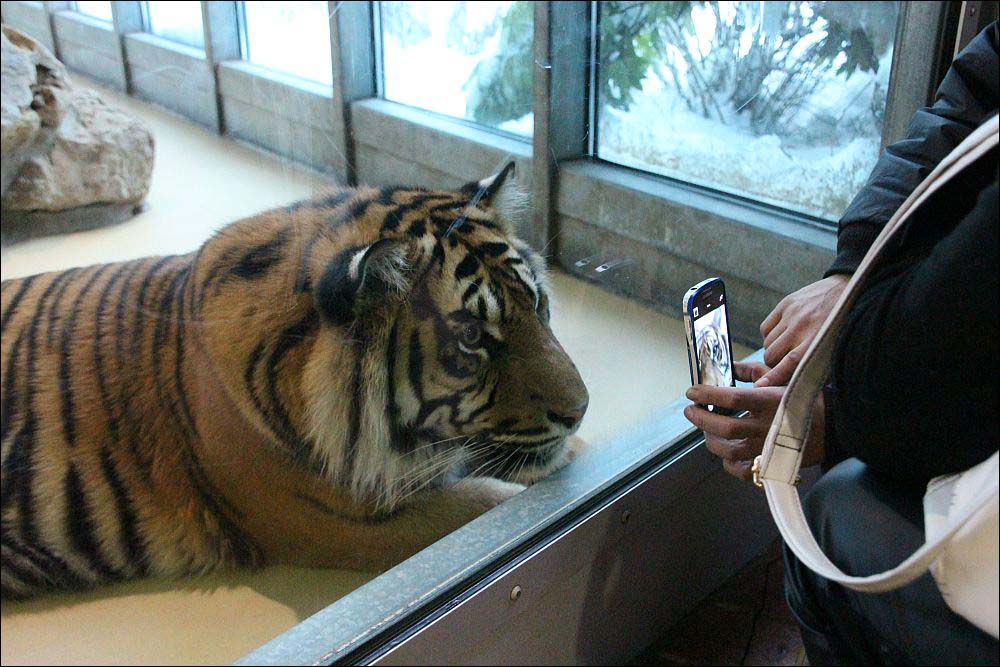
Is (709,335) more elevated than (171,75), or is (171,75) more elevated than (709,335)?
(171,75)

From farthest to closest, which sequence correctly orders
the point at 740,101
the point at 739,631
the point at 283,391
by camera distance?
the point at 739,631 → the point at 740,101 → the point at 283,391

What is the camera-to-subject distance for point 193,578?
107 centimetres

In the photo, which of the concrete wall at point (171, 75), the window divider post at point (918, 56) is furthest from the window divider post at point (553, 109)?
the window divider post at point (918, 56)

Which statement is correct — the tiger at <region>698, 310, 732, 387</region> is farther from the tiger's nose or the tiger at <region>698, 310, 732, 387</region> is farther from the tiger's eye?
the tiger's eye

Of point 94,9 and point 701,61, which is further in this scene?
point 701,61

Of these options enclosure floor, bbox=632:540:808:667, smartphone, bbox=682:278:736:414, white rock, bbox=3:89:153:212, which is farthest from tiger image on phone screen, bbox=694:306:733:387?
white rock, bbox=3:89:153:212

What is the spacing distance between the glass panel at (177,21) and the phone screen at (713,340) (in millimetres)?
880

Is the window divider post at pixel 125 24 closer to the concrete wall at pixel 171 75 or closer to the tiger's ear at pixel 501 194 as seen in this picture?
the concrete wall at pixel 171 75

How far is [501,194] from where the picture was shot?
128 cm

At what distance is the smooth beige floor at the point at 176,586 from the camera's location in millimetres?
886

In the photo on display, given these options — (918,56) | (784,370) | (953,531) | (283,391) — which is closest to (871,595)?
(953,531)

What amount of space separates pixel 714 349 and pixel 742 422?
0.76ft

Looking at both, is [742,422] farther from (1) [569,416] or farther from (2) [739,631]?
(2) [739,631]

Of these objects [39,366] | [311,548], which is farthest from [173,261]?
[311,548]
